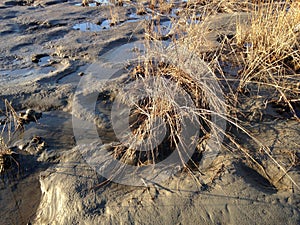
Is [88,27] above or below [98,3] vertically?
below

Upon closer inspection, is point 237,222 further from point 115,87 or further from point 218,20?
point 218,20

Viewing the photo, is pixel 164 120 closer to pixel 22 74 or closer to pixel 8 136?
pixel 8 136

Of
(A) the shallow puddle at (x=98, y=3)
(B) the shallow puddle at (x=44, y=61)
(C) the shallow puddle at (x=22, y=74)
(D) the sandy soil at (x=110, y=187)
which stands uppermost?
(A) the shallow puddle at (x=98, y=3)

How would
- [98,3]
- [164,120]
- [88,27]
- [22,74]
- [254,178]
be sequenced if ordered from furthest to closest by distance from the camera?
[98,3], [88,27], [22,74], [164,120], [254,178]

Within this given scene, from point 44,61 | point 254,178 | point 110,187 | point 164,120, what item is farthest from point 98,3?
point 254,178

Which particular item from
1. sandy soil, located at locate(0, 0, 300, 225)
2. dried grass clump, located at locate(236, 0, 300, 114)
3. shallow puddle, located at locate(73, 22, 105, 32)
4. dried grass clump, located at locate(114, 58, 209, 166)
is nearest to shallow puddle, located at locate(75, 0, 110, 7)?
shallow puddle, located at locate(73, 22, 105, 32)

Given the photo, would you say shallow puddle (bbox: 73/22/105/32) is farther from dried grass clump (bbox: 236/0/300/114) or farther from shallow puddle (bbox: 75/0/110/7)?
dried grass clump (bbox: 236/0/300/114)

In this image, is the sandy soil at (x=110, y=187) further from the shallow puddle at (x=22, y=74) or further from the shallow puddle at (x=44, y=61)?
the shallow puddle at (x=44, y=61)

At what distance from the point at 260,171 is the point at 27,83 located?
8.48 ft

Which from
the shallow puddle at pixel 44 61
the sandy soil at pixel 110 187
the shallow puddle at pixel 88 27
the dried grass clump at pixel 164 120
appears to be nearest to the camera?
the sandy soil at pixel 110 187

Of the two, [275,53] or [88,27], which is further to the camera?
[88,27]

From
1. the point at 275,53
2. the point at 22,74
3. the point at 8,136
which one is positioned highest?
the point at 275,53

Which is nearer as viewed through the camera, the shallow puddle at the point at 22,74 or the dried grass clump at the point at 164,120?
the dried grass clump at the point at 164,120

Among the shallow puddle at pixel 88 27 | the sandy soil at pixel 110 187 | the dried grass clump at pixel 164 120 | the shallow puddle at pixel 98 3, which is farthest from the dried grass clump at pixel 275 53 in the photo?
the shallow puddle at pixel 98 3
